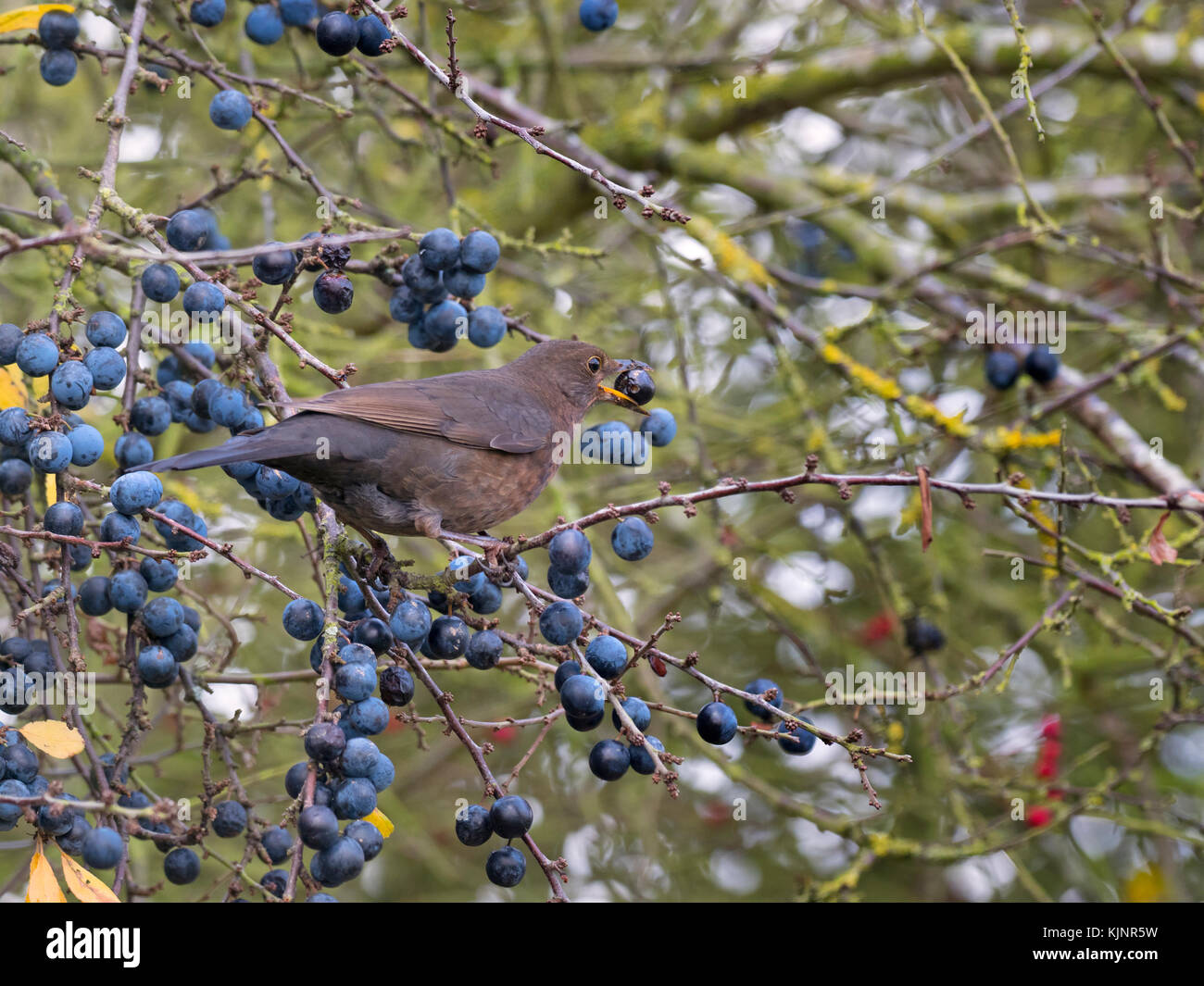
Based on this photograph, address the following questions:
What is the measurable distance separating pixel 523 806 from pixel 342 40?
1.91 m

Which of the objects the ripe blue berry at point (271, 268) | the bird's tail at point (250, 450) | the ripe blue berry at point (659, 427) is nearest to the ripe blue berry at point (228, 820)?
the bird's tail at point (250, 450)

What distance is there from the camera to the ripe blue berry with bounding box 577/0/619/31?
420 centimetres

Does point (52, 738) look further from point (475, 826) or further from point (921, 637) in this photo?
point (921, 637)

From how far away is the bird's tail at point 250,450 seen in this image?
8.05 ft

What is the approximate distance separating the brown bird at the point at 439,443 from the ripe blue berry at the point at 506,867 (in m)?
0.77

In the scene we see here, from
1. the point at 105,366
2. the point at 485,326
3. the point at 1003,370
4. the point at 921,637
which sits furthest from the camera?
the point at 1003,370

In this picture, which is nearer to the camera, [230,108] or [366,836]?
[366,836]

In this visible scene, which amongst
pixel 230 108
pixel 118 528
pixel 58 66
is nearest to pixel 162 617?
pixel 118 528

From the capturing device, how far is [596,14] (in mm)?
4207

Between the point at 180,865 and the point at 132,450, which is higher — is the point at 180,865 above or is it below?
below

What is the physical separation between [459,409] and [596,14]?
1.63 meters

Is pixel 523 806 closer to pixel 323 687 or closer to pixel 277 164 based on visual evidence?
pixel 323 687

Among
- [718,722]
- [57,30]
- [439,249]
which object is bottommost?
[718,722]

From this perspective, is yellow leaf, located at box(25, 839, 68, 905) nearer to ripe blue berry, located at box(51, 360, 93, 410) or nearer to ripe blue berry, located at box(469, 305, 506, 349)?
ripe blue berry, located at box(51, 360, 93, 410)
